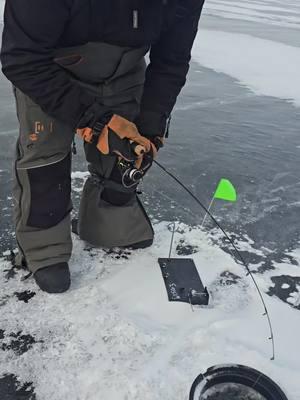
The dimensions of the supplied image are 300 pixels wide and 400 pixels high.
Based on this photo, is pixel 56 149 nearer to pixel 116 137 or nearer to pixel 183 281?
pixel 116 137

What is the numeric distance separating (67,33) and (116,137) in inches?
18.8

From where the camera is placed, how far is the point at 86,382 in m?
1.65

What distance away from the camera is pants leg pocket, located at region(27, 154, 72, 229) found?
2.06m

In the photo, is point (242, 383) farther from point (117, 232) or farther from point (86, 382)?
point (117, 232)

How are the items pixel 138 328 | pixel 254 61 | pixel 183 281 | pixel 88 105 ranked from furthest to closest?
1. pixel 254 61
2. pixel 183 281
3. pixel 88 105
4. pixel 138 328

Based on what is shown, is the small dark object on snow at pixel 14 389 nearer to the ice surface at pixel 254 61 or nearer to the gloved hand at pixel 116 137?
the gloved hand at pixel 116 137

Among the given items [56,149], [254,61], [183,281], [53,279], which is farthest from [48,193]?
[254,61]

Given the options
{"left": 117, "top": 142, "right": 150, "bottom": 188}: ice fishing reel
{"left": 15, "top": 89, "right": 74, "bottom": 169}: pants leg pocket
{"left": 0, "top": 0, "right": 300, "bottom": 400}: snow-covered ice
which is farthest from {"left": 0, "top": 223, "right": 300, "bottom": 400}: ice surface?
{"left": 15, "top": 89, "right": 74, "bottom": 169}: pants leg pocket

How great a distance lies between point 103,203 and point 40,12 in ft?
3.39

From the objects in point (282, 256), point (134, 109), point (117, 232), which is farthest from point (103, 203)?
point (282, 256)

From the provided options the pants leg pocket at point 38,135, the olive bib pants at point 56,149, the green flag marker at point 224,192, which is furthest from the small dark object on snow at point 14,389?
the green flag marker at point 224,192

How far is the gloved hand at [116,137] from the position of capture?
6.69ft

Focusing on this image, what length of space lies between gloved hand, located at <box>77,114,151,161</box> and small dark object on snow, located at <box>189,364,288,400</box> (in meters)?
1.01

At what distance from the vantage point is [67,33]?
6.16 feet
